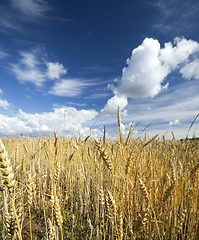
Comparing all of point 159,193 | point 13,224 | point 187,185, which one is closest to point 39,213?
point 13,224

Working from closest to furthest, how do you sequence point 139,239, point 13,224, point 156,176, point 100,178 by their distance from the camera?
point 13,224 < point 139,239 < point 156,176 < point 100,178

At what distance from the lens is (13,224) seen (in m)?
0.76

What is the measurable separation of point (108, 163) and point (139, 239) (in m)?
1.24

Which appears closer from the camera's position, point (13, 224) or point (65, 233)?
point (13, 224)

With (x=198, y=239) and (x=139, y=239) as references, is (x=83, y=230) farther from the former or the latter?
(x=198, y=239)

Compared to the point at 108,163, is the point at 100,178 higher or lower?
lower

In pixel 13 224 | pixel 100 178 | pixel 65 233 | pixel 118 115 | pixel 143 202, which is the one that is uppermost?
pixel 118 115

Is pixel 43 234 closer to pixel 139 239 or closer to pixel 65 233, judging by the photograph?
pixel 65 233

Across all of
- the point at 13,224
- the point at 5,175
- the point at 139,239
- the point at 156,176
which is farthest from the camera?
the point at 156,176

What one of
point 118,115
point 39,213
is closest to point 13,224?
point 118,115

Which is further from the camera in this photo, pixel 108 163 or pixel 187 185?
pixel 187 185

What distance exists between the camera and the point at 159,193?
1760 millimetres

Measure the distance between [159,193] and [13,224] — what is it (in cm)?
163

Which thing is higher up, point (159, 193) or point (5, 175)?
point (5, 175)
